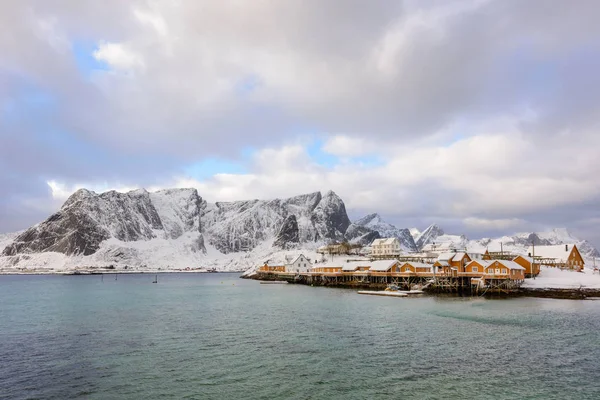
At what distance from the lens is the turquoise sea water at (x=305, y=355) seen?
2931 cm

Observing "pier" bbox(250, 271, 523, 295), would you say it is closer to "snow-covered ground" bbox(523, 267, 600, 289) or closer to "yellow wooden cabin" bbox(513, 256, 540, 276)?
"snow-covered ground" bbox(523, 267, 600, 289)

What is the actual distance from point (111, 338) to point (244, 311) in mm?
27420

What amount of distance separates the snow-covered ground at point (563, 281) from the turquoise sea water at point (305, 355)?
106 feet

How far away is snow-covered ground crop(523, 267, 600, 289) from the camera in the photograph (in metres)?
94.6

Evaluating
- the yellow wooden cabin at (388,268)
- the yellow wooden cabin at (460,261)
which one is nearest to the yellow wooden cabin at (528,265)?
the yellow wooden cabin at (460,261)

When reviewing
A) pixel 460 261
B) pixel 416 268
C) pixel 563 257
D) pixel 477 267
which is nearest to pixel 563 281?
pixel 477 267

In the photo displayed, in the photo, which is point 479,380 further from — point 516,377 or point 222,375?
point 222,375

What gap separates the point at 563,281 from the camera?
99.9 m

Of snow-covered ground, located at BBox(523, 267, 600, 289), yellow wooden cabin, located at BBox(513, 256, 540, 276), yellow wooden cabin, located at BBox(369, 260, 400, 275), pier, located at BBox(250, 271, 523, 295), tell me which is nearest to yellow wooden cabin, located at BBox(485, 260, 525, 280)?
pier, located at BBox(250, 271, 523, 295)

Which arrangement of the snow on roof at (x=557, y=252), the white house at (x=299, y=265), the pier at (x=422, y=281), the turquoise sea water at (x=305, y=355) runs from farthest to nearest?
the white house at (x=299, y=265) < the snow on roof at (x=557, y=252) < the pier at (x=422, y=281) < the turquoise sea water at (x=305, y=355)

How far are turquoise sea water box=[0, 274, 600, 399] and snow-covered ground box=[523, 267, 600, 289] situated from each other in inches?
1268

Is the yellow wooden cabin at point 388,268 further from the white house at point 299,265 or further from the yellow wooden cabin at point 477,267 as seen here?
the white house at point 299,265

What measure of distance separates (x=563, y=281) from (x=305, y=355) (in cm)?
8915

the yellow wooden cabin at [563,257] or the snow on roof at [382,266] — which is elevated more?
the yellow wooden cabin at [563,257]
